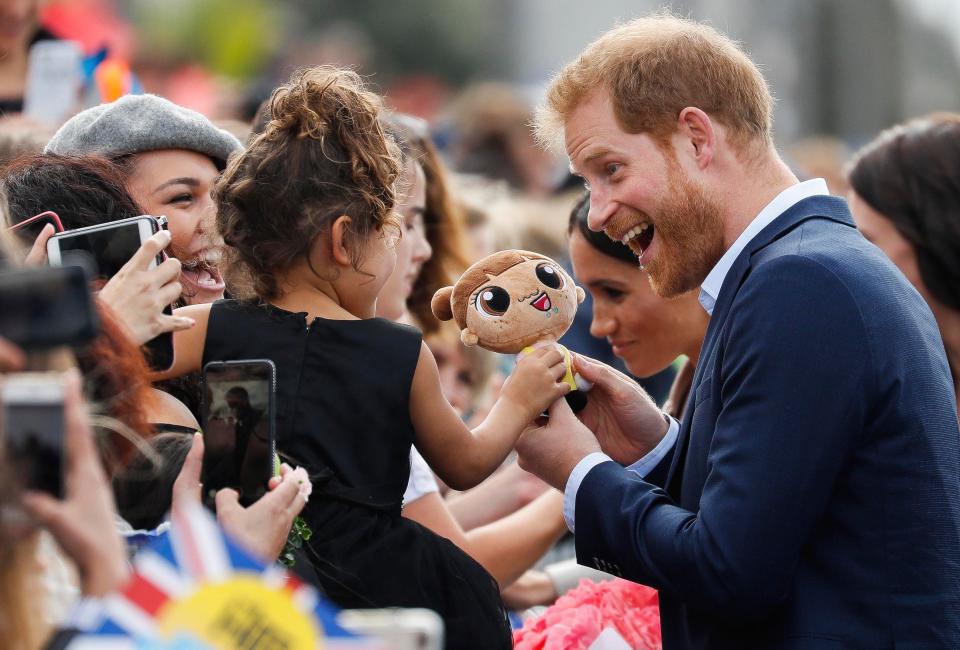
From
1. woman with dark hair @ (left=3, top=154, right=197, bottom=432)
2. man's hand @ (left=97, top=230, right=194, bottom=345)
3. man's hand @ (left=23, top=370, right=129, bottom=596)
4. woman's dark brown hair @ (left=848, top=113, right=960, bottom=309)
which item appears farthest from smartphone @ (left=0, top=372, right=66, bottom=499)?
woman's dark brown hair @ (left=848, top=113, right=960, bottom=309)

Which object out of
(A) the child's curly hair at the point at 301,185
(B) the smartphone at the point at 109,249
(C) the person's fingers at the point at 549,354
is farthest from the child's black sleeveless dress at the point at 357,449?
(C) the person's fingers at the point at 549,354

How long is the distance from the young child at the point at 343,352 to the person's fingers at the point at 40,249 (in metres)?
0.34

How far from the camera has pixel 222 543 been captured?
4.86ft

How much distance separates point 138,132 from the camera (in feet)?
9.91

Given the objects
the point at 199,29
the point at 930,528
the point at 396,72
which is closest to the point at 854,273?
the point at 930,528

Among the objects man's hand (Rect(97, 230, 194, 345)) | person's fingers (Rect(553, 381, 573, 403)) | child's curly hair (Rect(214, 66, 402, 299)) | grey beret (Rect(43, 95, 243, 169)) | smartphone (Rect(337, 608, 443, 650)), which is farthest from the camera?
grey beret (Rect(43, 95, 243, 169))

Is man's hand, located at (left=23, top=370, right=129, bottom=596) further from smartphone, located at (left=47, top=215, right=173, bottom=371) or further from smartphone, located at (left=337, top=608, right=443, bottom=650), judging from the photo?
smartphone, located at (left=47, top=215, right=173, bottom=371)

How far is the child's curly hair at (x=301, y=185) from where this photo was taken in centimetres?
255

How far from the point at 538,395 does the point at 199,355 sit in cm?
76

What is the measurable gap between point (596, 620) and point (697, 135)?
1.22 meters

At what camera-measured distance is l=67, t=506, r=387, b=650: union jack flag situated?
1396 millimetres

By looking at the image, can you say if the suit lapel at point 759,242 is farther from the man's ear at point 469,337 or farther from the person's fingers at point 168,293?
the person's fingers at point 168,293

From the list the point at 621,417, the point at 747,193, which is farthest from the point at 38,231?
the point at 747,193

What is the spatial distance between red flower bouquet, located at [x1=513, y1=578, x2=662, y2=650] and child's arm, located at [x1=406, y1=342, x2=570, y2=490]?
21.4 inches
